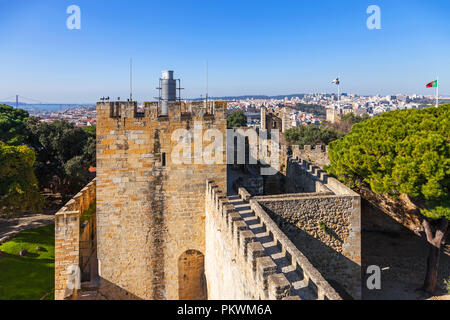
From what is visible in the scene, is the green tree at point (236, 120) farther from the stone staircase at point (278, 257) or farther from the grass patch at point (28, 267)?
the stone staircase at point (278, 257)

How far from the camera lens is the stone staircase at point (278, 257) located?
638cm

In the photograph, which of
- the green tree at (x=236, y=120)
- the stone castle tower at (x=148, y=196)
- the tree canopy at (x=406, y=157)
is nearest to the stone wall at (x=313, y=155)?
the tree canopy at (x=406, y=157)

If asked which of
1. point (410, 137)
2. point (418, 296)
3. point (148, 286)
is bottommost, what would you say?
point (418, 296)

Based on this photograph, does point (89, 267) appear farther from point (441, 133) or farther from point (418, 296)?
point (441, 133)

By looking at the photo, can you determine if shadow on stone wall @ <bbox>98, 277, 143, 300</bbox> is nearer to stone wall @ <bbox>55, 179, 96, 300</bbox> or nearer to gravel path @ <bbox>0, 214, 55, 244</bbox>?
stone wall @ <bbox>55, 179, 96, 300</bbox>

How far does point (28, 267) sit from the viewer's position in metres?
17.7

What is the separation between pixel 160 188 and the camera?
37.0ft

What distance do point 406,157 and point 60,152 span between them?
23977 millimetres

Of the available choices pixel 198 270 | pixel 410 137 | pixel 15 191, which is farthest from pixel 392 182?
pixel 15 191

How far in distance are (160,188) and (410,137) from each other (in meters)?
9.23

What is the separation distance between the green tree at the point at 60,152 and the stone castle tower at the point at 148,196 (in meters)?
16.6

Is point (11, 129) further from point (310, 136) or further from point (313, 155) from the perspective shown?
point (310, 136)

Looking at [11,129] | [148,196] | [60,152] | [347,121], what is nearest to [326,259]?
[148,196]

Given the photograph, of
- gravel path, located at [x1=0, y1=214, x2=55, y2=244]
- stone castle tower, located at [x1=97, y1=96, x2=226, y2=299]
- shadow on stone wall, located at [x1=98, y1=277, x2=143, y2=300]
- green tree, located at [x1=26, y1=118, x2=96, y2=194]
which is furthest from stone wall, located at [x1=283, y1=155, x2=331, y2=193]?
gravel path, located at [x1=0, y1=214, x2=55, y2=244]
